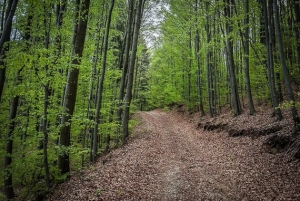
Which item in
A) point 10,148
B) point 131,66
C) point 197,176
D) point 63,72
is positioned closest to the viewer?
point 197,176

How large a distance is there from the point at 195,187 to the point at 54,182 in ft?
18.8

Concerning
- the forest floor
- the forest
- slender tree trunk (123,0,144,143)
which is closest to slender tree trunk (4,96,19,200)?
the forest

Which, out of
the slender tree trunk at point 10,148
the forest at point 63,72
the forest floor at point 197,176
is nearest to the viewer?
the forest floor at point 197,176

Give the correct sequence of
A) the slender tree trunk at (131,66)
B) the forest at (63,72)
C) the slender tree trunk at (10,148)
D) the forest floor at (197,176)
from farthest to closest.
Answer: the slender tree trunk at (131,66) < the slender tree trunk at (10,148) < the forest at (63,72) < the forest floor at (197,176)

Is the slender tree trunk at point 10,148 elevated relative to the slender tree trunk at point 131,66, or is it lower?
lower

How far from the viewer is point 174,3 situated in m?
18.1

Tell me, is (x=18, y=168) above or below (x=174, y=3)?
below

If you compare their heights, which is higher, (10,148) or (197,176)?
(10,148)

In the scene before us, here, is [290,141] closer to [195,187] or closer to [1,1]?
[195,187]

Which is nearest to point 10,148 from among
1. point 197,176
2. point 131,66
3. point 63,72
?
point 63,72

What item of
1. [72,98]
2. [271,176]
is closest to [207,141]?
[271,176]

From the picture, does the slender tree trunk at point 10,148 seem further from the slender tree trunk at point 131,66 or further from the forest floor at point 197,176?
the slender tree trunk at point 131,66

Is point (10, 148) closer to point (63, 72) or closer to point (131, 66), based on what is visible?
point (63, 72)

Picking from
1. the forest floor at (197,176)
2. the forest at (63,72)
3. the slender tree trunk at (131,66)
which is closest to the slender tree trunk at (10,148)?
the forest at (63,72)
